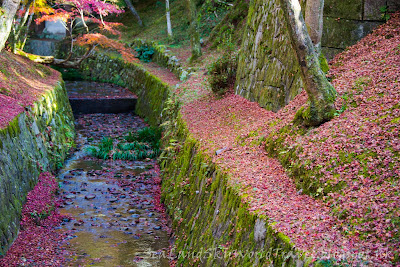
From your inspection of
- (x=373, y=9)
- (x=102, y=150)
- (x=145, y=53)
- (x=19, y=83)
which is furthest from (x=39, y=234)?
(x=145, y=53)

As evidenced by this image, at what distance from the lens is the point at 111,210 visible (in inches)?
342

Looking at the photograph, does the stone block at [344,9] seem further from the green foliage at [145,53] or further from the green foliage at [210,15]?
the green foliage at [145,53]

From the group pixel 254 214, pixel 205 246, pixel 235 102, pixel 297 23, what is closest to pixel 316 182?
pixel 254 214

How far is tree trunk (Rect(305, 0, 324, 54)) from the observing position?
730 centimetres

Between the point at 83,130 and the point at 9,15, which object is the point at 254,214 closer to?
the point at 9,15

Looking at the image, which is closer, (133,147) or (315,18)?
(315,18)

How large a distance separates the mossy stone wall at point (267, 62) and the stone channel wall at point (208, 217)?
1926 millimetres

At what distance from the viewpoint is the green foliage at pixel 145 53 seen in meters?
21.7

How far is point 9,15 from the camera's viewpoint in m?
7.96

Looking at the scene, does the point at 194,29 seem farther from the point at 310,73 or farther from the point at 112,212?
the point at 310,73

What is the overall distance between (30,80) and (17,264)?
774 centimetres

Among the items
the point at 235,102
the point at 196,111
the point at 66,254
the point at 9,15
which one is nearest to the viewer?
the point at 66,254

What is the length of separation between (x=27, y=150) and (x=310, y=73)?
6312 millimetres

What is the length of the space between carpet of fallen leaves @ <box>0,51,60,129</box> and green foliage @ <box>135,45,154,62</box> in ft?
23.1
